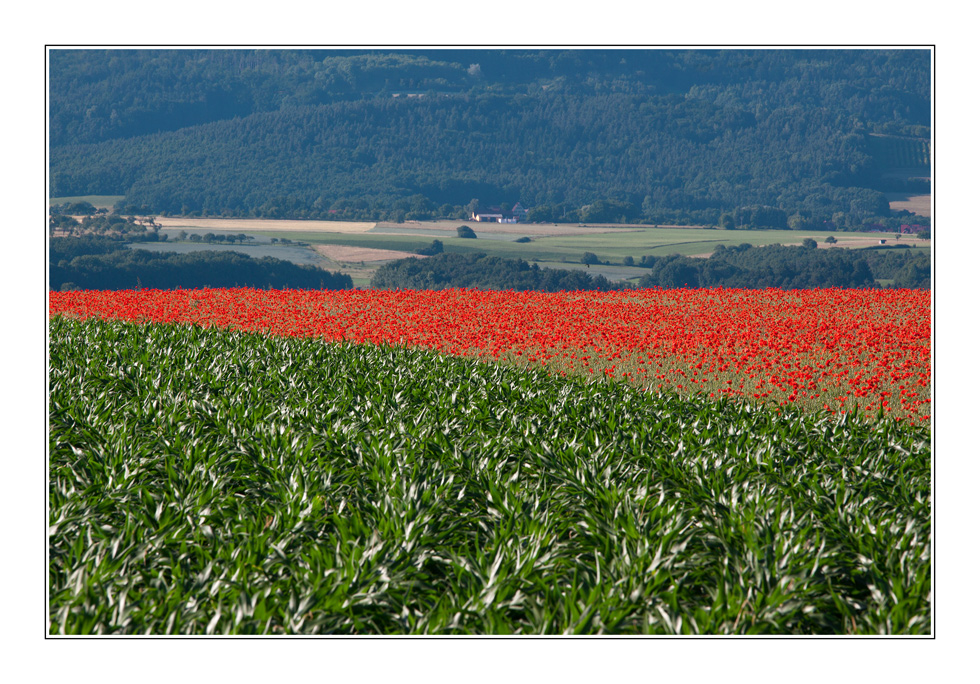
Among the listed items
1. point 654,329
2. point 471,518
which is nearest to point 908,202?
point 654,329

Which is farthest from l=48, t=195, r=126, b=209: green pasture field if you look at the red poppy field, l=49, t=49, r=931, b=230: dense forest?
the red poppy field

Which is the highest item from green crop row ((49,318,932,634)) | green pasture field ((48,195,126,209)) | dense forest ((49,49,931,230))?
dense forest ((49,49,931,230))

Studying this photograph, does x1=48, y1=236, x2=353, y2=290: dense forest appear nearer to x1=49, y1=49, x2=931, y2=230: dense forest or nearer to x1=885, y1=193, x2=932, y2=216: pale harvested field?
x1=49, y1=49, x2=931, y2=230: dense forest

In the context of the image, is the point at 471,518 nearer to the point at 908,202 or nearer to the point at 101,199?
the point at 101,199

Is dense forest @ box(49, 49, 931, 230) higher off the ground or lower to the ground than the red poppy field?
higher

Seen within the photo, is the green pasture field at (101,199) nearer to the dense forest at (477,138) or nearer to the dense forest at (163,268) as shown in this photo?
the dense forest at (477,138)
